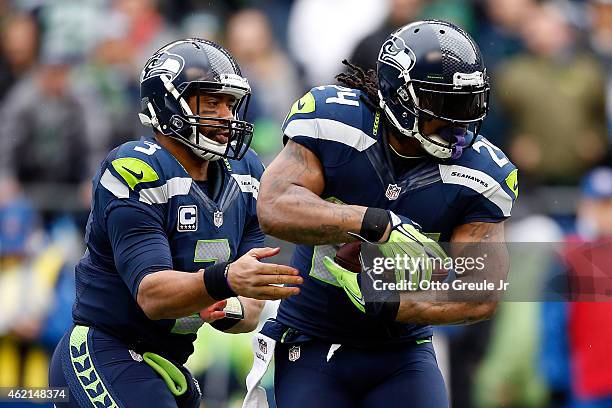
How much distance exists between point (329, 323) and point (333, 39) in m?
5.40

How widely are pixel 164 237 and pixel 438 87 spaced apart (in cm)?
120

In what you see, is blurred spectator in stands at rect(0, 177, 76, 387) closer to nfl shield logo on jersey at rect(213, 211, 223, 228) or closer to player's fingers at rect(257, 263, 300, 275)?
nfl shield logo on jersey at rect(213, 211, 223, 228)

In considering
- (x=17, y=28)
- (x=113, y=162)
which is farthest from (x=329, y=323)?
(x=17, y=28)

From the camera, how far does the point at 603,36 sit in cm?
959

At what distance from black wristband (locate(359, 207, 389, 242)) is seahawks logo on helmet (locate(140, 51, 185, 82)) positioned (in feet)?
3.59

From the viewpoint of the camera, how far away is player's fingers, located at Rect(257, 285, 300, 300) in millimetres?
4352

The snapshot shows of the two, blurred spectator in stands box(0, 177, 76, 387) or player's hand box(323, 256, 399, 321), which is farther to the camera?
blurred spectator in stands box(0, 177, 76, 387)

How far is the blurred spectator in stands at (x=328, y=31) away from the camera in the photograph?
9.90 metres

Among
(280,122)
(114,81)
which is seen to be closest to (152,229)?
(280,122)

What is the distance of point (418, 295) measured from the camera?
4.66 m

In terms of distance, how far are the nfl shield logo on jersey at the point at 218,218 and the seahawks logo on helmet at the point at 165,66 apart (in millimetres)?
591

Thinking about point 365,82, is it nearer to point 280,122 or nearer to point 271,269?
point 271,269

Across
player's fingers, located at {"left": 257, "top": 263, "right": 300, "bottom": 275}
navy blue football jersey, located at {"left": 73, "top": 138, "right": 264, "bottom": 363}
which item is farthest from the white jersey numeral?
player's fingers, located at {"left": 257, "top": 263, "right": 300, "bottom": 275}

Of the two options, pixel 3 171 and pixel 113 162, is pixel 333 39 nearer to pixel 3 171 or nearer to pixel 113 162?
pixel 3 171
